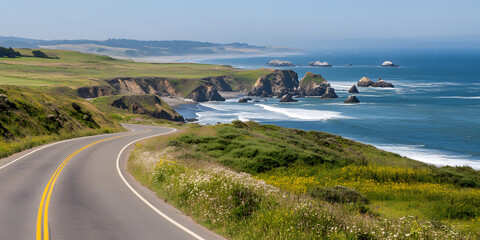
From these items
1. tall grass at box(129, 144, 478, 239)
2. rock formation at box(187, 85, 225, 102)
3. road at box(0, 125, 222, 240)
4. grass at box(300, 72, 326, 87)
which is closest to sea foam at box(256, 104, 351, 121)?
rock formation at box(187, 85, 225, 102)

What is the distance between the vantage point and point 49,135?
1572 inches

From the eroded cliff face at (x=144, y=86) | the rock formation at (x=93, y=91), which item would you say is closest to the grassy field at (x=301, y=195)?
the rock formation at (x=93, y=91)

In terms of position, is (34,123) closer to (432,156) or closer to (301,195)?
(301,195)

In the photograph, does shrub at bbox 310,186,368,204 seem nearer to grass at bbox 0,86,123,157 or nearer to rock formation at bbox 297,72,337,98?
grass at bbox 0,86,123,157

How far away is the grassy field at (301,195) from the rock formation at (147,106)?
86.8 meters

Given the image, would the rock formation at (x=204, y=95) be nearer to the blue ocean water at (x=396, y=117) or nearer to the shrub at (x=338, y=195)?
the blue ocean water at (x=396, y=117)

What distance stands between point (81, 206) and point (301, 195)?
7839mm

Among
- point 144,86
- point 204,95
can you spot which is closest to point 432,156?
point 204,95

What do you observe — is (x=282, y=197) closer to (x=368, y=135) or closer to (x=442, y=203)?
(x=442, y=203)

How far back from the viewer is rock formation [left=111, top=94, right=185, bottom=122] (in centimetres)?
11619

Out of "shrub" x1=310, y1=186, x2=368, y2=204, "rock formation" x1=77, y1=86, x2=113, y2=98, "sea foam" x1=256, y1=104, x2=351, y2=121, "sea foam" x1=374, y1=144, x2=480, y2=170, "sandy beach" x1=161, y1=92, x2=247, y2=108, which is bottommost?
"sandy beach" x1=161, y1=92, x2=247, y2=108

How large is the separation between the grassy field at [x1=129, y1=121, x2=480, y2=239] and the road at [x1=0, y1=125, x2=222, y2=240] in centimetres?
83

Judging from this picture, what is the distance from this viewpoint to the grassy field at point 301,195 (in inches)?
407

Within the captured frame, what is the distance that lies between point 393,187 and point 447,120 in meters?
94.2
